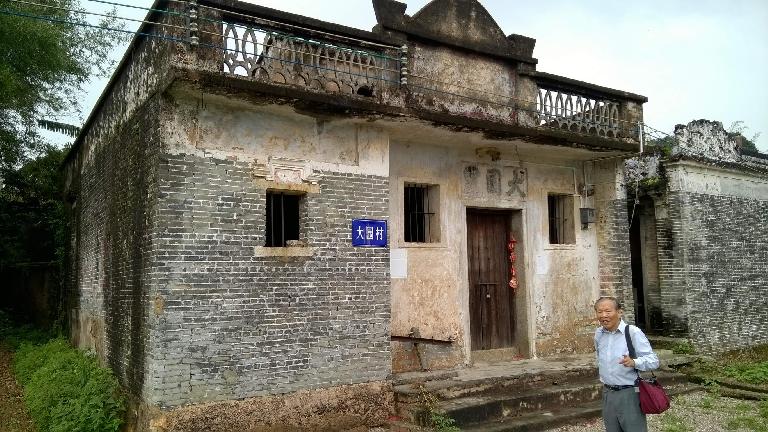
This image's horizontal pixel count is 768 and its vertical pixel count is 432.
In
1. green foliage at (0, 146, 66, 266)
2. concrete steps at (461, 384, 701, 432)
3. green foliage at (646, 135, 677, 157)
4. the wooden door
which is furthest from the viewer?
green foliage at (0, 146, 66, 266)

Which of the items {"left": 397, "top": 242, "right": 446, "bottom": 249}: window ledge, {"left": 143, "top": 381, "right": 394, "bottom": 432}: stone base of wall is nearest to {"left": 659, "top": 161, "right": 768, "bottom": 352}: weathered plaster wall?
{"left": 397, "top": 242, "right": 446, "bottom": 249}: window ledge

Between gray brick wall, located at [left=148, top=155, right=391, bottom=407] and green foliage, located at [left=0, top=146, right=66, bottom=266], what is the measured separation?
967 cm

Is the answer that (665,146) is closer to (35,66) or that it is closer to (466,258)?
(466,258)

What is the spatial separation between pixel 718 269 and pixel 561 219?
11.6 ft

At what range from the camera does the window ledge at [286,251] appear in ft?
Result: 21.5

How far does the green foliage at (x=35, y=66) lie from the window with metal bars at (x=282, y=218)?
21.2 feet

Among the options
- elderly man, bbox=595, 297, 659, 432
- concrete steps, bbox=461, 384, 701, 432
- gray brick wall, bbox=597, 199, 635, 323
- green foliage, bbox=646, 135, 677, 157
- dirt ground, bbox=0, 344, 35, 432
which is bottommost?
dirt ground, bbox=0, 344, 35, 432

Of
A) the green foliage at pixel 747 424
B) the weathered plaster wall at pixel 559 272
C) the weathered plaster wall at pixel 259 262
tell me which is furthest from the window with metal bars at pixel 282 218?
the green foliage at pixel 747 424

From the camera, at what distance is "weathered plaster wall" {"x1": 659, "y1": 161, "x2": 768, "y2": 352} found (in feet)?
35.7

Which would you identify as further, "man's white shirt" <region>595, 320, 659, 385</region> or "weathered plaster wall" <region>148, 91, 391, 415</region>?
"weathered plaster wall" <region>148, 91, 391, 415</region>

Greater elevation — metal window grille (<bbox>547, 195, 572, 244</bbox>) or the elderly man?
metal window grille (<bbox>547, 195, 572, 244</bbox>)

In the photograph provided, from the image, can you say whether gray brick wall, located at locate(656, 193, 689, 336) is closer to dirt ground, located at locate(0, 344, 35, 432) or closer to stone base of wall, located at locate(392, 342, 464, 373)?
stone base of wall, located at locate(392, 342, 464, 373)

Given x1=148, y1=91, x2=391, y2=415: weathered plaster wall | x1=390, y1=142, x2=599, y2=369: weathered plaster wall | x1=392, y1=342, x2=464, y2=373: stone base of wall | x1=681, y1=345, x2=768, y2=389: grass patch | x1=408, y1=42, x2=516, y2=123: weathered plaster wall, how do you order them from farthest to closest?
x1=681, y1=345, x2=768, y2=389: grass patch, x1=390, y1=142, x2=599, y2=369: weathered plaster wall, x1=408, y1=42, x2=516, y2=123: weathered plaster wall, x1=392, y1=342, x2=464, y2=373: stone base of wall, x1=148, y1=91, x2=391, y2=415: weathered plaster wall

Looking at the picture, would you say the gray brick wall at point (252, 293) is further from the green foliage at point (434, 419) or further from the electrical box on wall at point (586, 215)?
the electrical box on wall at point (586, 215)
